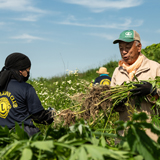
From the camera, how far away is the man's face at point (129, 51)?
3119 mm

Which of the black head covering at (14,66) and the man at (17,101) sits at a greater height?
the black head covering at (14,66)

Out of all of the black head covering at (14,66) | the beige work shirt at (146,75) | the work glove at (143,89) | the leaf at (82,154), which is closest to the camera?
the leaf at (82,154)

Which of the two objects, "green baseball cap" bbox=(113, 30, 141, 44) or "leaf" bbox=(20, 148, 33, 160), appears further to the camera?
"green baseball cap" bbox=(113, 30, 141, 44)

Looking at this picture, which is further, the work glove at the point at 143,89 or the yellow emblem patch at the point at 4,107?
the yellow emblem patch at the point at 4,107

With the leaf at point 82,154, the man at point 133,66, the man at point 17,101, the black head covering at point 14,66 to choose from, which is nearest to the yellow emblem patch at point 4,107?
the man at point 17,101

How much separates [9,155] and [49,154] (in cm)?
24

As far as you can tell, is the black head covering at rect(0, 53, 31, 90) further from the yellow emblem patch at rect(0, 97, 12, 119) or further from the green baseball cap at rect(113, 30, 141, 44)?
the green baseball cap at rect(113, 30, 141, 44)

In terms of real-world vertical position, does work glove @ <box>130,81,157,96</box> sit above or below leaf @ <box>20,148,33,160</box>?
above

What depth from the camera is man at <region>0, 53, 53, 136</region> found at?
2963 mm

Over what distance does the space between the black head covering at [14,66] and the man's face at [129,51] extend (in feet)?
3.99

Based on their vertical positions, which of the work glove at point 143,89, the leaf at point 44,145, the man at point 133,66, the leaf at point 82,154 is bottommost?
the leaf at point 82,154

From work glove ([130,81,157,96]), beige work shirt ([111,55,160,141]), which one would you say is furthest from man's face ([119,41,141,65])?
work glove ([130,81,157,96])

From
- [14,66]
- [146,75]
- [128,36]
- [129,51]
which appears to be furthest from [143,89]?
[14,66]

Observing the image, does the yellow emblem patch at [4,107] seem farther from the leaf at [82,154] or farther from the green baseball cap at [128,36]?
the leaf at [82,154]
